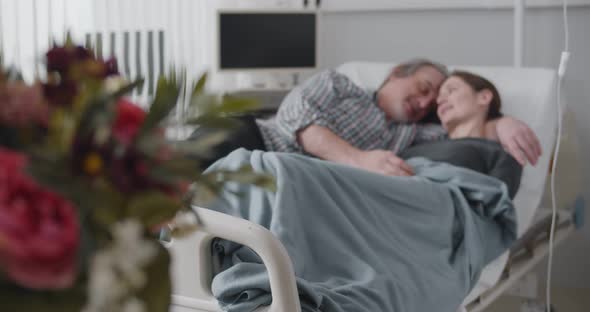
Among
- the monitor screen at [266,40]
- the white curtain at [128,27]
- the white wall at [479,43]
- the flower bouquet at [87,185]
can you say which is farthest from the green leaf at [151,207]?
the white wall at [479,43]

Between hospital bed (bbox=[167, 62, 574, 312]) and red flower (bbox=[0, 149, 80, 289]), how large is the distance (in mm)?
892

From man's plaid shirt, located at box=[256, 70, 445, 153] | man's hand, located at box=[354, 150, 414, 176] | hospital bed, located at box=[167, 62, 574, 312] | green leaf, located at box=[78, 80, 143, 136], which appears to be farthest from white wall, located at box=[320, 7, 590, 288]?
green leaf, located at box=[78, 80, 143, 136]

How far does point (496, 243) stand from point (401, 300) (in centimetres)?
53

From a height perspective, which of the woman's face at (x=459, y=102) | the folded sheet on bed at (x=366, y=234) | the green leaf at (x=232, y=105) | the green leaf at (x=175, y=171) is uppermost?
the green leaf at (x=232, y=105)

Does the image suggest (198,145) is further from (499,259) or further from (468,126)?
(468,126)

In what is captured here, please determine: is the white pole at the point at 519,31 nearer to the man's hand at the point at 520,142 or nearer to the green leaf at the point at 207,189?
the man's hand at the point at 520,142

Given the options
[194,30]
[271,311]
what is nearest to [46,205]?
[271,311]

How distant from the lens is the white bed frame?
4.34ft

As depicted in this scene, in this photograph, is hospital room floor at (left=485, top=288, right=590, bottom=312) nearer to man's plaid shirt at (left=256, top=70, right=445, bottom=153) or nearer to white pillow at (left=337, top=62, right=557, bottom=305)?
white pillow at (left=337, top=62, right=557, bottom=305)

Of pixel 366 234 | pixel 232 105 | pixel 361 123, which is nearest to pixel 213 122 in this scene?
pixel 232 105

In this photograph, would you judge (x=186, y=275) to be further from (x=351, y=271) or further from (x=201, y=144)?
(x=201, y=144)

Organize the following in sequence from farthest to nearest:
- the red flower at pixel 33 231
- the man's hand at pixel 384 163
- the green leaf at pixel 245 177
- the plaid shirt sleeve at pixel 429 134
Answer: the plaid shirt sleeve at pixel 429 134 < the man's hand at pixel 384 163 < the green leaf at pixel 245 177 < the red flower at pixel 33 231

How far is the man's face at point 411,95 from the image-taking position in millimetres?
2539

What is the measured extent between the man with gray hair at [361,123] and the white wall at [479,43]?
570 millimetres
